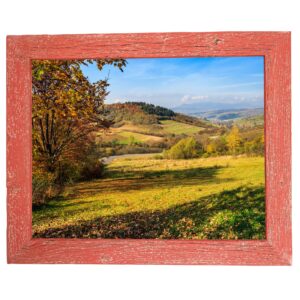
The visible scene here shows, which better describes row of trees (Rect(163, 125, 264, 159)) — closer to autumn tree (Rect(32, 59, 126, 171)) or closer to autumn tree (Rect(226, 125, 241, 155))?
autumn tree (Rect(226, 125, 241, 155))

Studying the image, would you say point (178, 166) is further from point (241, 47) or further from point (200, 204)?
point (241, 47)

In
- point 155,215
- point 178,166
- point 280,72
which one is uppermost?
point 280,72

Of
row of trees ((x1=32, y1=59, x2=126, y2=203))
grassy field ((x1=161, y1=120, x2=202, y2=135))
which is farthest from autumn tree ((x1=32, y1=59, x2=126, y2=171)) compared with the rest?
grassy field ((x1=161, y1=120, x2=202, y2=135))

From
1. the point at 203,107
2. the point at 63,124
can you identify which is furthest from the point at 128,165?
the point at 203,107

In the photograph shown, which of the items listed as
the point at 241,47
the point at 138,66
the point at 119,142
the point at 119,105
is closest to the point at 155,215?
the point at 119,142

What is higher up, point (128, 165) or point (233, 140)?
point (233, 140)

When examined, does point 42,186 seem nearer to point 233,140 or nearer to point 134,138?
point 134,138
